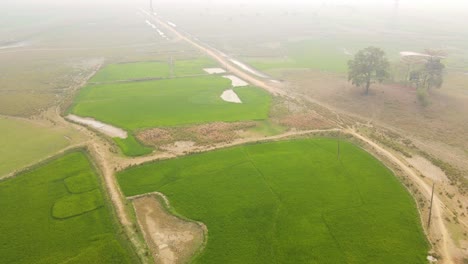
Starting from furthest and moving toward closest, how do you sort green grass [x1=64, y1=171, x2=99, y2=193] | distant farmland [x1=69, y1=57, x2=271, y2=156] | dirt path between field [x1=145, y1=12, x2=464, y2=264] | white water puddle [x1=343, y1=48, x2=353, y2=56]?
white water puddle [x1=343, y1=48, x2=353, y2=56] → distant farmland [x1=69, y1=57, x2=271, y2=156] → green grass [x1=64, y1=171, x2=99, y2=193] → dirt path between field [x1=145, y1=12, x2=464, y2=264]

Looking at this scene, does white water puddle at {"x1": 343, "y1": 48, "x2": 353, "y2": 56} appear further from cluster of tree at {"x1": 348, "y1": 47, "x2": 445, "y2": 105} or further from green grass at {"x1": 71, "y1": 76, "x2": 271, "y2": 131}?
green grass at {"x1": 71, "y1": 76, "x2": 271, "y2": 131}

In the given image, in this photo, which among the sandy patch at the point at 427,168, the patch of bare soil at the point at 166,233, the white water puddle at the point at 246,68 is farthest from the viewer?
the white water puddle at the point at 246,68

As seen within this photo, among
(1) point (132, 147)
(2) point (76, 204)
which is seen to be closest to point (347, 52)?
(1) point (132, 147)

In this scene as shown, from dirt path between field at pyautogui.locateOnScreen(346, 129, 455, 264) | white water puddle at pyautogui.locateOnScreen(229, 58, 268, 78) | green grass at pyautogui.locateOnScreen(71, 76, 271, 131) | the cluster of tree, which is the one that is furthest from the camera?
white water puddle at pyautogui.locateOnScreen(229, 58, 268, 78)

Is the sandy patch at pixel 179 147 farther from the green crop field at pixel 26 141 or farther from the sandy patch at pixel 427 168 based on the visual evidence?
the sandy patch at pixel 427 168

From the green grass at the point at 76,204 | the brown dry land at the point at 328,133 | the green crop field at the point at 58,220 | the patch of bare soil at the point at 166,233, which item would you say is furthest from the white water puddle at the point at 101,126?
the patch of bare soil at the point at 166,233

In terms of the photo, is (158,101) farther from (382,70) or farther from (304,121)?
(382,70)

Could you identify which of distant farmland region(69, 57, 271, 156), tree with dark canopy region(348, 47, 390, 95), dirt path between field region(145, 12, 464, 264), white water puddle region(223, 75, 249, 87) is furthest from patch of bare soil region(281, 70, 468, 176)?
distant farmland region(69, 57, 271, 156)

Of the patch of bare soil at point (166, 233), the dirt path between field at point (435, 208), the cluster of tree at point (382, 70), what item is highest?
the cluster of tree at point (382, 70)
